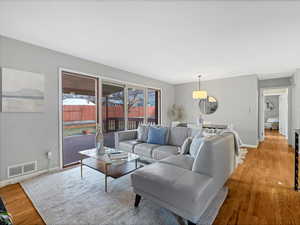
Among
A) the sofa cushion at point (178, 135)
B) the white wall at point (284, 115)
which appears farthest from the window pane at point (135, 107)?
the white wall at point (284, 115)

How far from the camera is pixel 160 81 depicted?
6.12 metres

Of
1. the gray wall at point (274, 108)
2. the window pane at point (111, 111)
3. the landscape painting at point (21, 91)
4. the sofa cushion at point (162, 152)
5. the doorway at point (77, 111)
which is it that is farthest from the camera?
the gray wall at point (274, 108)

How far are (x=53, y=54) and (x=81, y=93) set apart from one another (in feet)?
3.35

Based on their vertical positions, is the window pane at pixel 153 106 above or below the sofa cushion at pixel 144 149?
above

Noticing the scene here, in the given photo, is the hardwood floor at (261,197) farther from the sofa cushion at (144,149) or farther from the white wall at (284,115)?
the white wall at (284,115)

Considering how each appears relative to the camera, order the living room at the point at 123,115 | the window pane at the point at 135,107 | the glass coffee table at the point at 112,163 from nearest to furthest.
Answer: the living room at the point at 123,115
the glass coffee table at the point at 112,163
the window pane at the point at 135,107

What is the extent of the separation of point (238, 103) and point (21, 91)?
601cm

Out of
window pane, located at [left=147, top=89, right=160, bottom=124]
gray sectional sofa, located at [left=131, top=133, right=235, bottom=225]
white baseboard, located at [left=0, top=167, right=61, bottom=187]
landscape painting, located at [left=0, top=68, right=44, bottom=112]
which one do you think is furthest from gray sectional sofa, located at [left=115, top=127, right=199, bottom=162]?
window pane, located at [left=147, top=89, right=160, bottom=124]

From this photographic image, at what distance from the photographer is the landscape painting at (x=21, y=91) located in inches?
96.3

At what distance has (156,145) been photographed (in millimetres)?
3189

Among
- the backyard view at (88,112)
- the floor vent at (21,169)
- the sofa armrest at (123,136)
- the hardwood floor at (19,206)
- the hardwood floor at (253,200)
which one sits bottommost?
the hardwood floor at (19,206)

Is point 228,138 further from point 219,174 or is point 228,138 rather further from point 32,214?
point 32,214

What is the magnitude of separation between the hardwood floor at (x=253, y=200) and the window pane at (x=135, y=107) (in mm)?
3141

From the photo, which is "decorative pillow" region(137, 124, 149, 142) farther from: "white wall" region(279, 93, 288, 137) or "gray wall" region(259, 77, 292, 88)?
"white wall" region(279, 93, 288, 137)
